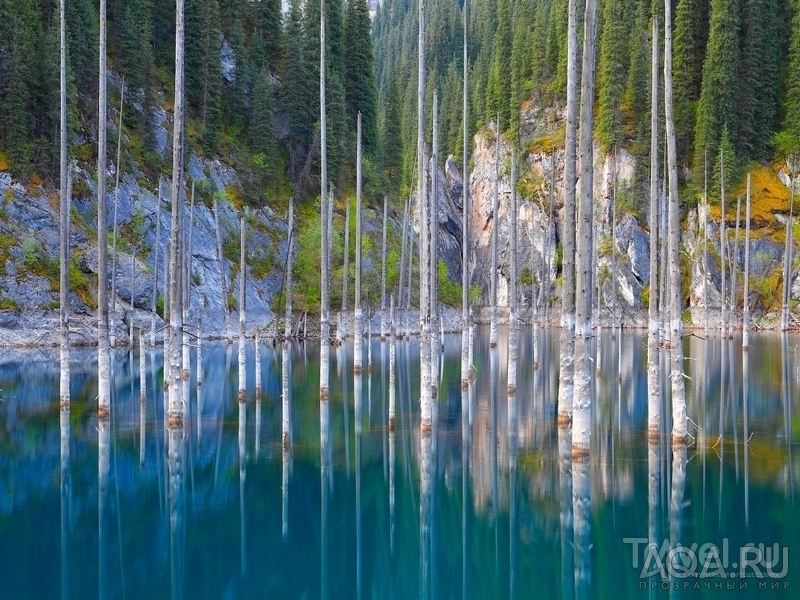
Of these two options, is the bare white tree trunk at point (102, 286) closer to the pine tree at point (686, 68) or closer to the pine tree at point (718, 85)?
the pine tree at point (718, 85)

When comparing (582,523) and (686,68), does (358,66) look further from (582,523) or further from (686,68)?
(582,523)

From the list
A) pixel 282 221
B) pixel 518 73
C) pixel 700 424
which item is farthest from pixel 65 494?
pixel 518 73

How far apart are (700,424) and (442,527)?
14.3 meters

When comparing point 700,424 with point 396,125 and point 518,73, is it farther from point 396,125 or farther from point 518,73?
point 518,73

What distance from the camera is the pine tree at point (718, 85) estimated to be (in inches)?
3474

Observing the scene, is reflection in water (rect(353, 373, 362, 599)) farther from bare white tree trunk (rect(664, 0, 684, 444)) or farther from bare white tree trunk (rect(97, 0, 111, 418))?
bare white tree trunk (rect(664, 0, 684, 444))

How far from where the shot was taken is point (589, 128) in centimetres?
2158

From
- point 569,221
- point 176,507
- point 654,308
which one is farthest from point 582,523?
point 654,308

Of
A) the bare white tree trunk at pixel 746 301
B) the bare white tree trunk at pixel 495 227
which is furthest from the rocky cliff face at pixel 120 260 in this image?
the bare white tree trunk at pixel 746 301

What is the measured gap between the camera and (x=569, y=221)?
25.4 meters

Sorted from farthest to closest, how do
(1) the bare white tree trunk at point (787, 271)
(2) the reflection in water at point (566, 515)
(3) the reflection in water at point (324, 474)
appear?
(1) the bare white tree trunk at point (787, 271), (3) the reflection in water at point (324, 474), (2) the reflection in water at point (566, 515)

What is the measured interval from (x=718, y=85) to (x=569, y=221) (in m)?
73.3
